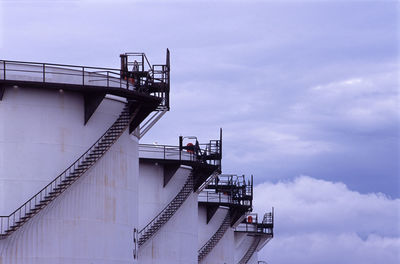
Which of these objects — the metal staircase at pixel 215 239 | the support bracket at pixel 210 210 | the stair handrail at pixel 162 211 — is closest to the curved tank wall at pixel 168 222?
the stair handrail at pixel 162 211

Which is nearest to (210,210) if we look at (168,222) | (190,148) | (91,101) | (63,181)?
(190,148)

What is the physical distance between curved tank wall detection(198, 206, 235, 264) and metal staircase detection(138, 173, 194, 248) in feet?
37.7

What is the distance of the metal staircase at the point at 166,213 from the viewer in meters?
50.3

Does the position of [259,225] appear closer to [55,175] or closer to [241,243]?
[241,243]

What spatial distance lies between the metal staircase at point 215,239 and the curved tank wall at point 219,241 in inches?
8.9

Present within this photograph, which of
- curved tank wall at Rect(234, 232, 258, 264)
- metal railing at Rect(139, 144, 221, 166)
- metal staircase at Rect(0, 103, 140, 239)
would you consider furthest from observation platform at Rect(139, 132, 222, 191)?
curved tank wall at Rect(234, 232, 258, 264)

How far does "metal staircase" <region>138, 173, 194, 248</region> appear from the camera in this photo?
165 ft

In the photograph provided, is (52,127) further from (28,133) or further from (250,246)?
(250,246)

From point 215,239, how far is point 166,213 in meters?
14.8

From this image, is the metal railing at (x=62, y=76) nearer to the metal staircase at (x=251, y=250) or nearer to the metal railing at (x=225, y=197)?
the metal railing at (x=225, y=197)

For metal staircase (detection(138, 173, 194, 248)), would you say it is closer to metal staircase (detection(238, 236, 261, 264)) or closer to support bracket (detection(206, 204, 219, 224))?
support bracket (detection(206, 204, 219, 224))

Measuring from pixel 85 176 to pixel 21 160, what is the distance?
2929 mm

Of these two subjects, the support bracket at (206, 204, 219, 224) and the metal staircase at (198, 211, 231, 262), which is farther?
the support bracket at (206, 204, 219, 224)

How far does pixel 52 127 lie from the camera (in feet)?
123
